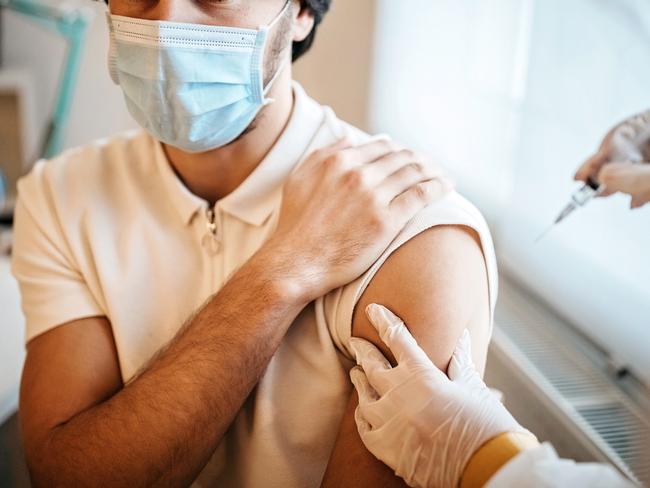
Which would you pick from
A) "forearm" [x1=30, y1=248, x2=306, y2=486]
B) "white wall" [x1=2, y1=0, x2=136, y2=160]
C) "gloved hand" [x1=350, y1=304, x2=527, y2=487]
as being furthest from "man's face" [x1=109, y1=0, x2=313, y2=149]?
"white wall" [x1=2, y1=0, x2=136, y2=160]

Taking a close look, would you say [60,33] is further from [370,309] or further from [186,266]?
[370,309]

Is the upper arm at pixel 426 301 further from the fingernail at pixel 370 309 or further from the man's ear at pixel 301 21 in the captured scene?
the man's ear at pixel 301 21

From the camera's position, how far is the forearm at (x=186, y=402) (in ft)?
3.49

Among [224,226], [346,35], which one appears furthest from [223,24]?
[346,35]

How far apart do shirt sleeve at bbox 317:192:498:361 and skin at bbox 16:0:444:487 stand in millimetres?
15

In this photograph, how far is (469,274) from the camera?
42.8 inches

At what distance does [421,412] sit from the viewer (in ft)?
3.10

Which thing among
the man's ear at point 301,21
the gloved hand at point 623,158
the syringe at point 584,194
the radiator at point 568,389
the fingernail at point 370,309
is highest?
the man's ear at point 301,21

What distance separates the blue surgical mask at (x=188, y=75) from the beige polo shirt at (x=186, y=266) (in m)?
0.11

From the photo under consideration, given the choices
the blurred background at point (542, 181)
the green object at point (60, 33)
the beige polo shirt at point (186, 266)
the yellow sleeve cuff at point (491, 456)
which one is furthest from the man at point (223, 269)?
the green object at point (60, 33)

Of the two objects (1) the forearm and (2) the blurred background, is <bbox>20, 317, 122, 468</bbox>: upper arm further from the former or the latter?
(2) the blurred background

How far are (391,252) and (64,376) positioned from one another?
1.85ft

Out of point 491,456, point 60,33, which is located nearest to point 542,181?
point 491,456

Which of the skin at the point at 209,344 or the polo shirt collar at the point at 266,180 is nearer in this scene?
the skin at the point at 209,344
